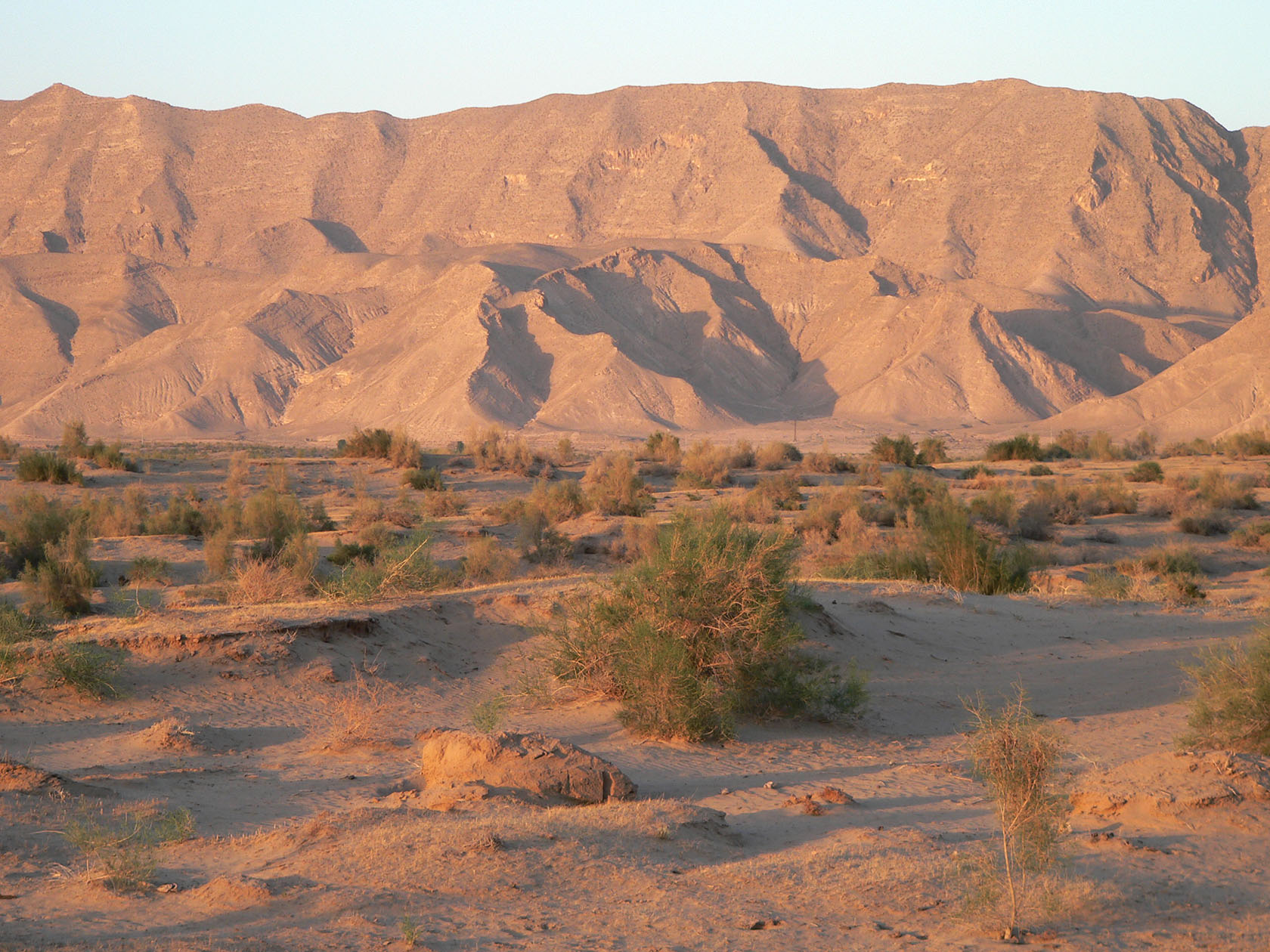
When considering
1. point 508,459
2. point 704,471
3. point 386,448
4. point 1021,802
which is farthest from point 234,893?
point 386,448

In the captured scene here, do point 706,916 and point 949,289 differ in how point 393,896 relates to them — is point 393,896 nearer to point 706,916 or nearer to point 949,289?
point 706,916

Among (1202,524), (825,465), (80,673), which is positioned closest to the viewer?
(80,673)

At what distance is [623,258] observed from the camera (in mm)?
99062

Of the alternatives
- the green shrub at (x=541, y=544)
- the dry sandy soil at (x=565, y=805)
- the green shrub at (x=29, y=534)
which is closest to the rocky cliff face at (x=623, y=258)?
the green shrub at (x=541, y=544)

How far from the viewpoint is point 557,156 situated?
129 m

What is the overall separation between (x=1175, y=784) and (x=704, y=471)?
25.5 metres

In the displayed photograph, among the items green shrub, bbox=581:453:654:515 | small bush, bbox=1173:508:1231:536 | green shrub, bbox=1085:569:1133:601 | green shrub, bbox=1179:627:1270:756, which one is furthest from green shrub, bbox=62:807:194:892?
small bush, bbox=1173:508:1231:536

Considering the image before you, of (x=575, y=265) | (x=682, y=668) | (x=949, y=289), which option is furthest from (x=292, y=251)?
(x=682, y=668)

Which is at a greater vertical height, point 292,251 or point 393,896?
point 292,251

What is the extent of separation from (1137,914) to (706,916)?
2.08 meters

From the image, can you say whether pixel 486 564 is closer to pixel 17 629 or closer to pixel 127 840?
pixel 17 629

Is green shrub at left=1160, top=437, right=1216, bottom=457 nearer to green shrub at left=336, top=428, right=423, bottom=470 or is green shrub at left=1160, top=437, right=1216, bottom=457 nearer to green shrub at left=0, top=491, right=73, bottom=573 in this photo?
green shrub at left=336, top=428, right=423, bottom=470

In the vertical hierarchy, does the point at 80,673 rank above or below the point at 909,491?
below

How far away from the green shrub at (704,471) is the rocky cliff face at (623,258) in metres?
40.9
